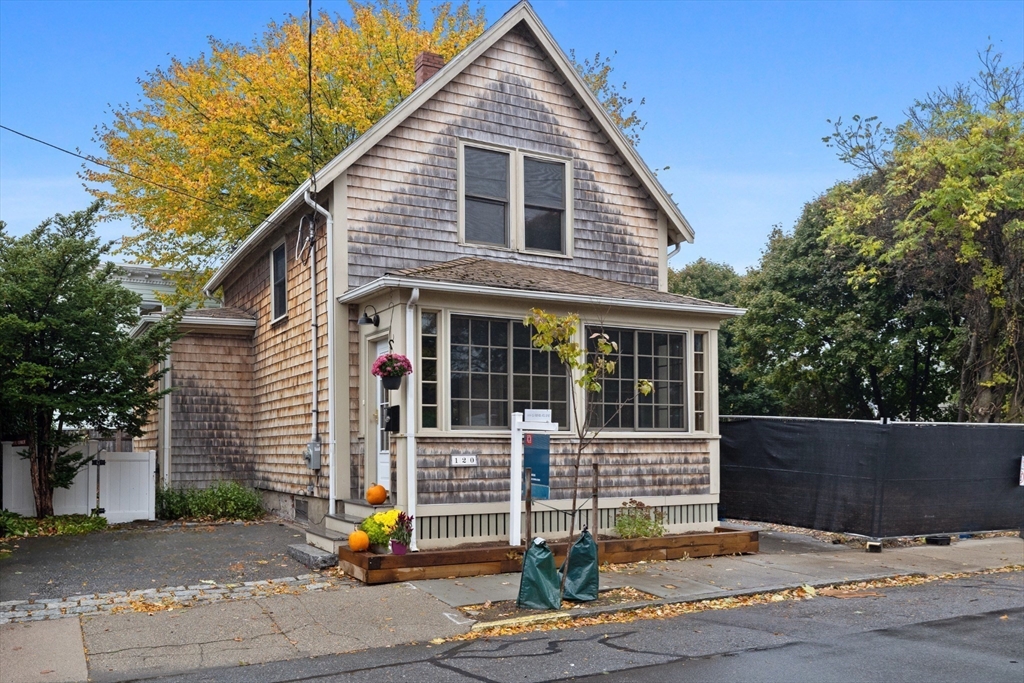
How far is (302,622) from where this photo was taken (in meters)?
9.00

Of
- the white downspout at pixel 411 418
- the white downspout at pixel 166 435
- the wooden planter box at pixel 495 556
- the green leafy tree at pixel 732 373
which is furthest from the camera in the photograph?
the green leafy tree at pixel 732 373

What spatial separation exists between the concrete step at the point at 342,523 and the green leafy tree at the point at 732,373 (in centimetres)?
1640

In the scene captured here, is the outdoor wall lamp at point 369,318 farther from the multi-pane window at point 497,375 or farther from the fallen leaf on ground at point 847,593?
the fallen leaf on ground at point 847,593

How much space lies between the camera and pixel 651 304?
13359mm

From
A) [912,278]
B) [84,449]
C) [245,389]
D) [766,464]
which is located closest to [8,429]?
[84,449]

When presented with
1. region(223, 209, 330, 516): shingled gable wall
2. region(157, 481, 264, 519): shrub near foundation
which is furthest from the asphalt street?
region(157, 481, 264, 519): shrub near foundation

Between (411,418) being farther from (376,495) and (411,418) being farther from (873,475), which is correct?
(873,475)

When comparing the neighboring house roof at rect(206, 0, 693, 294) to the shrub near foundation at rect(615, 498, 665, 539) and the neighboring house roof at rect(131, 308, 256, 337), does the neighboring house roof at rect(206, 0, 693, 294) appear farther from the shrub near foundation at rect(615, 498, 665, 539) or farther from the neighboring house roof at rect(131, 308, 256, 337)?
the shrub near foundation at rect(615, 498, 665, 539)

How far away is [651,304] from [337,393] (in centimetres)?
452

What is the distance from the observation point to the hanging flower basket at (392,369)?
11492mm

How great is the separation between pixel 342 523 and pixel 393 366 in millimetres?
2461

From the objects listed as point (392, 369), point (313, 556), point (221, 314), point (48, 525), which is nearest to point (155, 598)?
point (313, 556)

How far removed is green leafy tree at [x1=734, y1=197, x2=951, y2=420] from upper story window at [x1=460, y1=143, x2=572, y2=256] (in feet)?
39.9

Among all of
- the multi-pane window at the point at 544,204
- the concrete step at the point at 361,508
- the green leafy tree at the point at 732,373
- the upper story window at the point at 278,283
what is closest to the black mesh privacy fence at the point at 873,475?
the multi-pane window at the point at 544,204
